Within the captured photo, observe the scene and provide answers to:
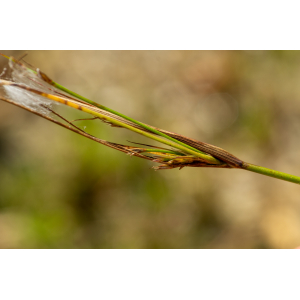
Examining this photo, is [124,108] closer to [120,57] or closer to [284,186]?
[120,57]

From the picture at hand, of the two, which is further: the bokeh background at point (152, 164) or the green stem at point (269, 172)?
the bokeh background at point (152, 164)

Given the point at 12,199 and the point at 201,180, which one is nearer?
the point at 12,199

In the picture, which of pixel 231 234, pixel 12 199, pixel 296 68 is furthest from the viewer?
pixel 296 68

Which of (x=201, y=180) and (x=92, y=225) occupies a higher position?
(x=201, y=180)

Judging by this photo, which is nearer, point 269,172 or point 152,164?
point 269,172

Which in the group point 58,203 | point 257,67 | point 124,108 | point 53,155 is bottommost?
point 58,203

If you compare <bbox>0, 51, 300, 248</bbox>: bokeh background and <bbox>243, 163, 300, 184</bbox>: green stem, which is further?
<bbox>0, 51, 300, 248</bbox>: bokeh background

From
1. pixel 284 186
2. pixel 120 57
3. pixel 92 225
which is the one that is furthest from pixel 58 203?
pixel 284 186

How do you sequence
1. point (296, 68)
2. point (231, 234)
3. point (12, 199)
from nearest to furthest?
point (12, 199)
point (231, 234)
point (296, 68)
